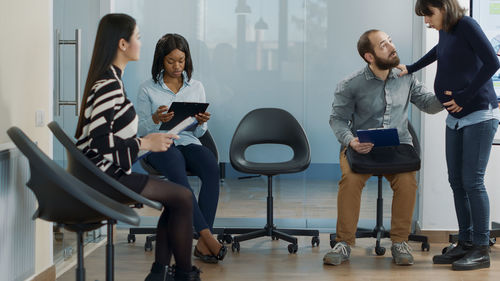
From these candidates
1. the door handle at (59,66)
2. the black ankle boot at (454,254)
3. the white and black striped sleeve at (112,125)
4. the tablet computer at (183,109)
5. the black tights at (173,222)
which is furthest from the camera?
the black ankle boot at (454,254)

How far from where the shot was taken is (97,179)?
2502mm

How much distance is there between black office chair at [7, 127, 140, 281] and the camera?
2.05m

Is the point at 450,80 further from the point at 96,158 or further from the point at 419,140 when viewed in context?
the point at 96,158

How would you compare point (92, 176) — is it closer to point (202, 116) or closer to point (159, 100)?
point (202, 116)

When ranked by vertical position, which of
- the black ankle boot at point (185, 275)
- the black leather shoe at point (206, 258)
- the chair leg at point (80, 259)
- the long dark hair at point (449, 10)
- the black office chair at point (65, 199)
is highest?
the long dark hair at point (449, 10)

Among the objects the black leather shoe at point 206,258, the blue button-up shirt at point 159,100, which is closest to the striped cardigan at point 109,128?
the black leather shoe at point 206,258

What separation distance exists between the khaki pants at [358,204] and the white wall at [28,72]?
1635 mm

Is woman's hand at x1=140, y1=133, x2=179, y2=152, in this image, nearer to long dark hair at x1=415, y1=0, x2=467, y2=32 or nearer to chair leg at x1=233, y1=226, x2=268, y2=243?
chair leg at x1=233, y1=226, x2=268, y2=243

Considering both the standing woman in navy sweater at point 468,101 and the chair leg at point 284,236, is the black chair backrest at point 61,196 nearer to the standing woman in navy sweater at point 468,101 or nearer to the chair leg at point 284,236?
the chair leg at point 284,236

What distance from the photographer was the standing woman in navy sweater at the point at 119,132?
256 centimetres

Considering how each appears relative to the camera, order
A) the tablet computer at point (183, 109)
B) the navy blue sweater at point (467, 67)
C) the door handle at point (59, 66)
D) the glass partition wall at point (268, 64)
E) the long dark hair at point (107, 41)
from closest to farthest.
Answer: the long dark hair at point (107, 41) < the door handle at point (59, 66) < the navy blue sweater at point (467, 67) < the tablet computer at point (183, 109) < the glass partition wall at point (268, 64)

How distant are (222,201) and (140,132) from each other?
1.03m

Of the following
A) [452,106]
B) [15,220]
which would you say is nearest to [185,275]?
[15,220]

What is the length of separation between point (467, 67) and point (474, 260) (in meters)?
1.07
